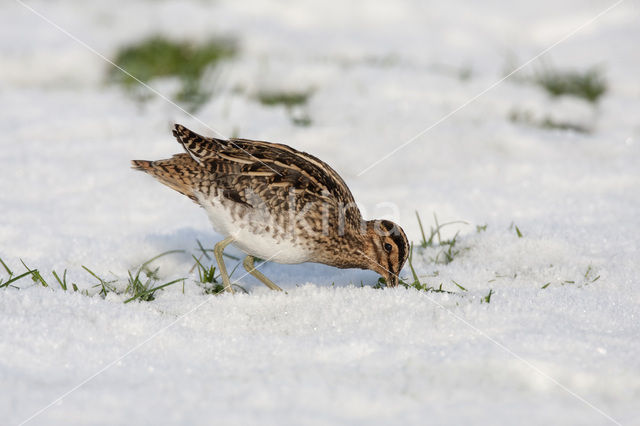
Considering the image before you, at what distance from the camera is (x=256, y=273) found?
4.89 m

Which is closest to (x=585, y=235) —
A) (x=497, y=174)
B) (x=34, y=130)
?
(x=497, y=174)

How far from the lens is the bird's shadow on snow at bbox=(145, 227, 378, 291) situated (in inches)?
199

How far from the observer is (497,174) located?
6871mm

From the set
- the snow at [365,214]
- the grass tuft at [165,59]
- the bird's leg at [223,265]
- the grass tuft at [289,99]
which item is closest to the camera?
the snow at [365,214]

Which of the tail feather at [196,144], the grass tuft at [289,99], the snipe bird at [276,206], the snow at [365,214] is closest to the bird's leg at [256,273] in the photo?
the snipe bird at [276,206]

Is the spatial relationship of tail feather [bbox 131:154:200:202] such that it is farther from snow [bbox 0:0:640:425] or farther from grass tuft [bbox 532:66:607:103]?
grass tuft [bbox 532:66:607:103]

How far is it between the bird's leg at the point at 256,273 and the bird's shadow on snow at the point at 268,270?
0.10m

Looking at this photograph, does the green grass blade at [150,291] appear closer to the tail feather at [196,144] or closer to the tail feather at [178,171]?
the tail feather at [178,171]

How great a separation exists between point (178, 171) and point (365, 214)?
1.94 m

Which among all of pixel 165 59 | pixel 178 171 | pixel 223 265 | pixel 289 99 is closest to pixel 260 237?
pixel 223 265

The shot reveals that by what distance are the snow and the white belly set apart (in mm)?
309

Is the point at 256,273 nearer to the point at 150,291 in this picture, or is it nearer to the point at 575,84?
the point at 150,291

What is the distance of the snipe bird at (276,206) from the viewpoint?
4488mm

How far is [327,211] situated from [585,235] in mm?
2060
